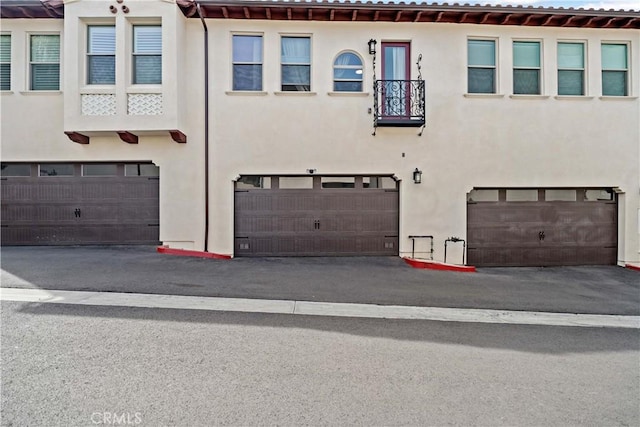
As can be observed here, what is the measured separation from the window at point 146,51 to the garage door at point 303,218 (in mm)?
3642

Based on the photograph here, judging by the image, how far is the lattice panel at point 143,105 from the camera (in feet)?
29.9

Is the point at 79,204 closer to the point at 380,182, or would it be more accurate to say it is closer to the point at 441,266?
the point at 380,182

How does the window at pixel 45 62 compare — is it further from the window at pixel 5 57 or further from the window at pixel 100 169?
the window at pixel 100 169

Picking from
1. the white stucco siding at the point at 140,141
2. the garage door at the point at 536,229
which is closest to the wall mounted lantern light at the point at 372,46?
the white stucco siding at the point at 140,141

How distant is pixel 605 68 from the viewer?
33.4ft

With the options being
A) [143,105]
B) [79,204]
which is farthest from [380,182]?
[79,204]

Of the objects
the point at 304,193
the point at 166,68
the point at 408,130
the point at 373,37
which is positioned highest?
the point at 373,37

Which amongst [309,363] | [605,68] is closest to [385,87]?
[605,68]

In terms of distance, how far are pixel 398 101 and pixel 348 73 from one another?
165cm

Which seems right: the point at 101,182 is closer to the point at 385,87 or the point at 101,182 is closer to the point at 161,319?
the point at 161,319

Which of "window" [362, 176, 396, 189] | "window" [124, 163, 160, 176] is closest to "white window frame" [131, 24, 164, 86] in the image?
"window" [124, 163, 160, 176]

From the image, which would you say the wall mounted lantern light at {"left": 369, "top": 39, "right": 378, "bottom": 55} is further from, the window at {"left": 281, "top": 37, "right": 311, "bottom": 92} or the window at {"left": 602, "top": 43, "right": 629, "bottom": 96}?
the window at {"left": 602, "top": 43, "right": 629, "bottom": 96}

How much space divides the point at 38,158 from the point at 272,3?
25.6ft

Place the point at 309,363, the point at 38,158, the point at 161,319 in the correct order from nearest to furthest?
1. the point at 309,363
2. the point at 161,319
3. the point at 38,158
